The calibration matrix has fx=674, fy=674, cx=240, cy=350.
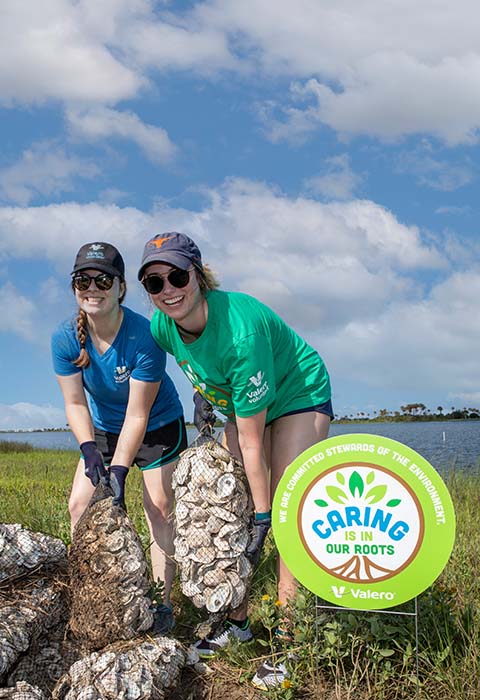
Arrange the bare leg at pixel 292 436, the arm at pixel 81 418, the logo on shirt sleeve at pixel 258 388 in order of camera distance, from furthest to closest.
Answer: the arm at pixel 81 418
the bare leg at pixel 292 436
the logo on shirt sleeve at pixel 258 388

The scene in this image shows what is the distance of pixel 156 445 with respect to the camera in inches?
174

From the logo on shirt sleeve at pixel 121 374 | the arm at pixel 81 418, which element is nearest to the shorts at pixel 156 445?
the arm at pixel 81 418

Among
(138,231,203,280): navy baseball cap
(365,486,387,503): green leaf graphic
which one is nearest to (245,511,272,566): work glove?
(365,486,387,503): green leaf graphic

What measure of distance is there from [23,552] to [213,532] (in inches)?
45.5

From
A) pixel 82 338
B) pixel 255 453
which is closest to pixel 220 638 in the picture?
pixel 255 453

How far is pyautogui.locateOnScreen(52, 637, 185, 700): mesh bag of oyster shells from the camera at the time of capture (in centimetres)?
344

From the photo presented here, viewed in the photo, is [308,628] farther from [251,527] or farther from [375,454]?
[375,454]

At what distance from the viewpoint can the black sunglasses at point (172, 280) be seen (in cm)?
356

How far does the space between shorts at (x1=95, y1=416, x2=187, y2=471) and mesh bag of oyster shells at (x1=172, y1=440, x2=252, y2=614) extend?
466 millimetres

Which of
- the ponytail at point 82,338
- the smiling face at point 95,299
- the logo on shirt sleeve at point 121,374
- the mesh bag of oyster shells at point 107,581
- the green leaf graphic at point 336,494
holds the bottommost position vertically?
the mesh bag of oyster shells at point 107,581

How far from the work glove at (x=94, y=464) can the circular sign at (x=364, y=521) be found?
1.22m

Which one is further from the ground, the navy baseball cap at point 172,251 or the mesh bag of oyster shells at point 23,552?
the navy baseball cap at point 172,251

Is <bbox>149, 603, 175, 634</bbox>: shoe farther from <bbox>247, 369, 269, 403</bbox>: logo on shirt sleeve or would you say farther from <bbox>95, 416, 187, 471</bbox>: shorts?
<bbox>247, 369, 269, 403</bbox>: logo on shirt sleeve

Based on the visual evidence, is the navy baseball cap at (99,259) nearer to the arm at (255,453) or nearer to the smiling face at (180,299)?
the smiling face at (180,299)
